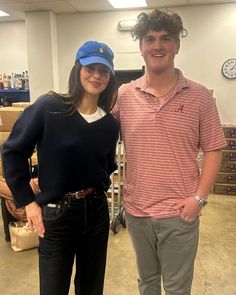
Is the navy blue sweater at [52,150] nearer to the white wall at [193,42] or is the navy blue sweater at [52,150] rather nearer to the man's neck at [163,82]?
the man's neck at [163,82]

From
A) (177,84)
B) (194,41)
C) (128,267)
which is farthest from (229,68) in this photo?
(177,84)

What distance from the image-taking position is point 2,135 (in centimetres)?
335

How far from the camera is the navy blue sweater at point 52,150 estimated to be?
1217 mm

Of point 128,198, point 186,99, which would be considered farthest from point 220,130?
point 128,198

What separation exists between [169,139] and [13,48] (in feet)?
17.0

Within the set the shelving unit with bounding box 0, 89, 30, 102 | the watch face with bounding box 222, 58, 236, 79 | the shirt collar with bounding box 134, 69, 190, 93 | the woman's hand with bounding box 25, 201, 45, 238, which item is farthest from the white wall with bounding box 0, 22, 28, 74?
the woman's hand with bounding box 25, 201, 45, 238

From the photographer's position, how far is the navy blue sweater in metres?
1.22

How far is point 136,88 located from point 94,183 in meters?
0.49

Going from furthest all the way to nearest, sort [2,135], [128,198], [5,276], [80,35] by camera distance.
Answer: [80,35]
[2,135]
[5,276]
[128,198]

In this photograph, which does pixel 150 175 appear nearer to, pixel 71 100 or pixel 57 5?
pixel 71 100

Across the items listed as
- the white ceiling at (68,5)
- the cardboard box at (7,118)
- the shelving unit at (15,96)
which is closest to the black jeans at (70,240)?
the cardboard box at (7,118)

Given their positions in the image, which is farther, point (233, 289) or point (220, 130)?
point (233, 289)

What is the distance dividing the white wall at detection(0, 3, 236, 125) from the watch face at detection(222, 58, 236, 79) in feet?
0.20

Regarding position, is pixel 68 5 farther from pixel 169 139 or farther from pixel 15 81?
pixel 169 139
